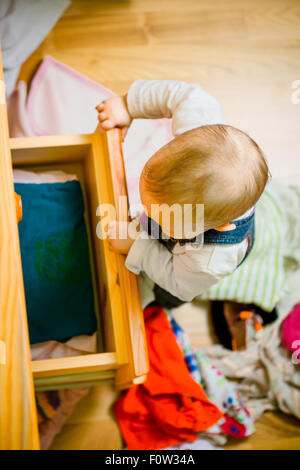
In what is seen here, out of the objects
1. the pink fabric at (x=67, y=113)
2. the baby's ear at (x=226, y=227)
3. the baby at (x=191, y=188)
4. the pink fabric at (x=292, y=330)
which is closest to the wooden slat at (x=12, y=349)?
the baby at (x=191, y=188)

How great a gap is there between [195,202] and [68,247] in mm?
359

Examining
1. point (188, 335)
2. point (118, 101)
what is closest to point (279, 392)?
point (188, 335)

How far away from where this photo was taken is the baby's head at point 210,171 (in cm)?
49

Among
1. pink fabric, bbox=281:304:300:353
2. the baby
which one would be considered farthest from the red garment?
pink fabric, bbox=281:304:300:353

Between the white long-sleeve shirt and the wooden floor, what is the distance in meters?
0.36

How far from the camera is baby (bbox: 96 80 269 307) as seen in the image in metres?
0.50

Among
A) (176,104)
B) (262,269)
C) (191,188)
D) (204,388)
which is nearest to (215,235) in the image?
(191,188)

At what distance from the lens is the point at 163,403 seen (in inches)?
35.9

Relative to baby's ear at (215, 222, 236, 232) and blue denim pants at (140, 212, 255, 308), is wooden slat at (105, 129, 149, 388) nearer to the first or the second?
blue denim pants at (140, 212, 255, 308)

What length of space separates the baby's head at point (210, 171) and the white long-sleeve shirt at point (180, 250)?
0.12m

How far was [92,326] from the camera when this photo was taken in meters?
0.79

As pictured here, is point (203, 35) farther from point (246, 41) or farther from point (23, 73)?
point (23, 73)

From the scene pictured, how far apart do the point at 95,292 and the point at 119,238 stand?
228 millimetres

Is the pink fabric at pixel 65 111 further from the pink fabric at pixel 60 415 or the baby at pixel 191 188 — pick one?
the pink fabric at pixel 60 415
